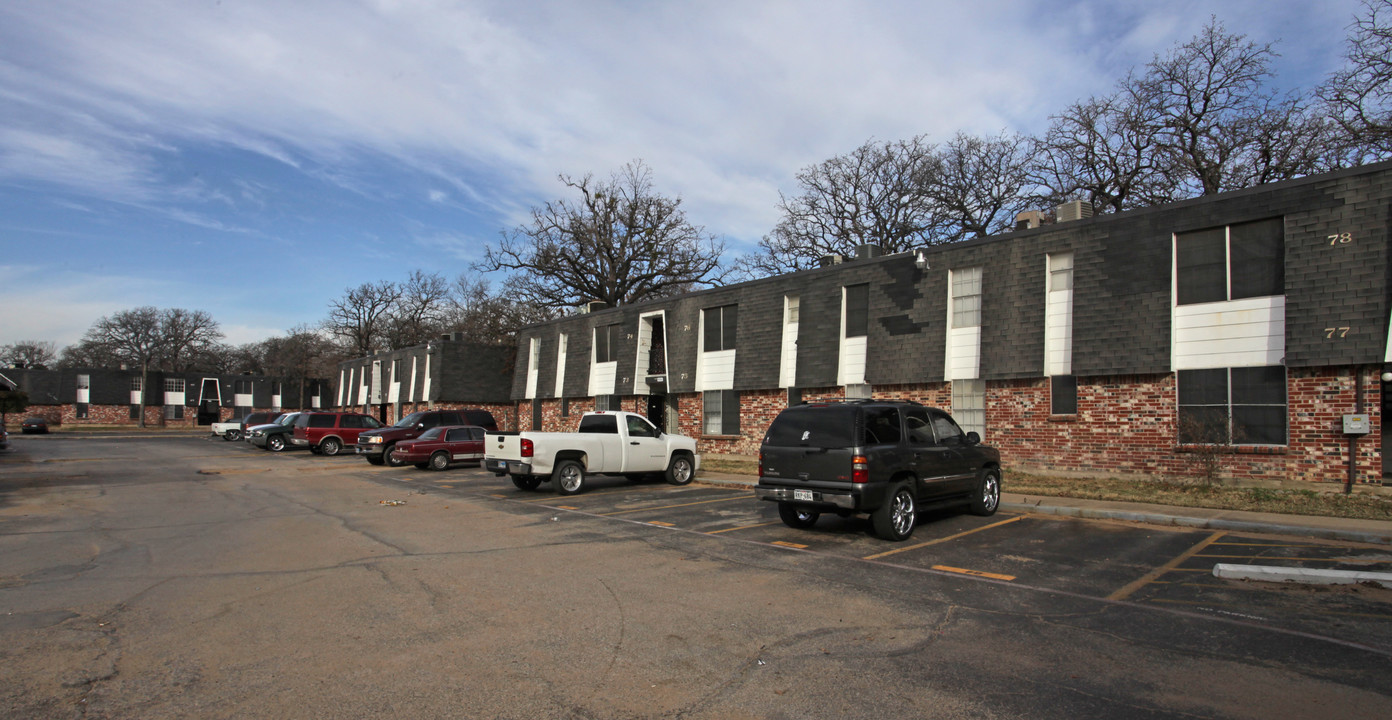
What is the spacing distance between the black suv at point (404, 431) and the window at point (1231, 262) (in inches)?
803

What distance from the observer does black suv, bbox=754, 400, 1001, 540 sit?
9.80 metres

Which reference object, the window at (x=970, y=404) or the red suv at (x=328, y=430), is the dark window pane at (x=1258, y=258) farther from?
the red suv at (x=328, y=430)

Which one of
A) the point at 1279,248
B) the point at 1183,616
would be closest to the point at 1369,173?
the point at 1279,248

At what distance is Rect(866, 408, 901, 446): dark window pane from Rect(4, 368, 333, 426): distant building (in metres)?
81.3

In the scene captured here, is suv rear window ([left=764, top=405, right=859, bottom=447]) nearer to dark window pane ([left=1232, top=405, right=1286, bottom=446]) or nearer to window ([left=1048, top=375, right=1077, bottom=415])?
window ([left=1048, top=375, right=1077, bottom=415])

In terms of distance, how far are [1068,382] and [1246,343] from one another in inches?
138

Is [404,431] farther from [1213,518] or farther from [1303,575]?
[1303,575]

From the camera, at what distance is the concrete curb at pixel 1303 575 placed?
7367mm

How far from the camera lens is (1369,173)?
43.9ft

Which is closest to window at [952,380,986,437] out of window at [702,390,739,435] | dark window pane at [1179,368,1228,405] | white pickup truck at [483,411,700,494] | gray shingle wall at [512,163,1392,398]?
gray shingle wall at [512,163,1392,398]

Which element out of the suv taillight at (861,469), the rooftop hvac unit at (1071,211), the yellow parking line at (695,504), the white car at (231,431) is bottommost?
the white car at (231,431)

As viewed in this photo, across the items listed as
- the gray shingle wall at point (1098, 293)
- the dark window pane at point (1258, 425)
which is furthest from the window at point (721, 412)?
the dark window pane at point (1258, 425)

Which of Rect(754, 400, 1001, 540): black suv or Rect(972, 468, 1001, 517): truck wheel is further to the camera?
Rect(972, 468, 1001, 517): truck wheel

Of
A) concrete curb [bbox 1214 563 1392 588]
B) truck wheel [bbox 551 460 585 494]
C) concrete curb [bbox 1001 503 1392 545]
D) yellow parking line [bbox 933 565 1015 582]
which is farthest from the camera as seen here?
truck wheel [bbox 551 460 585 494]
